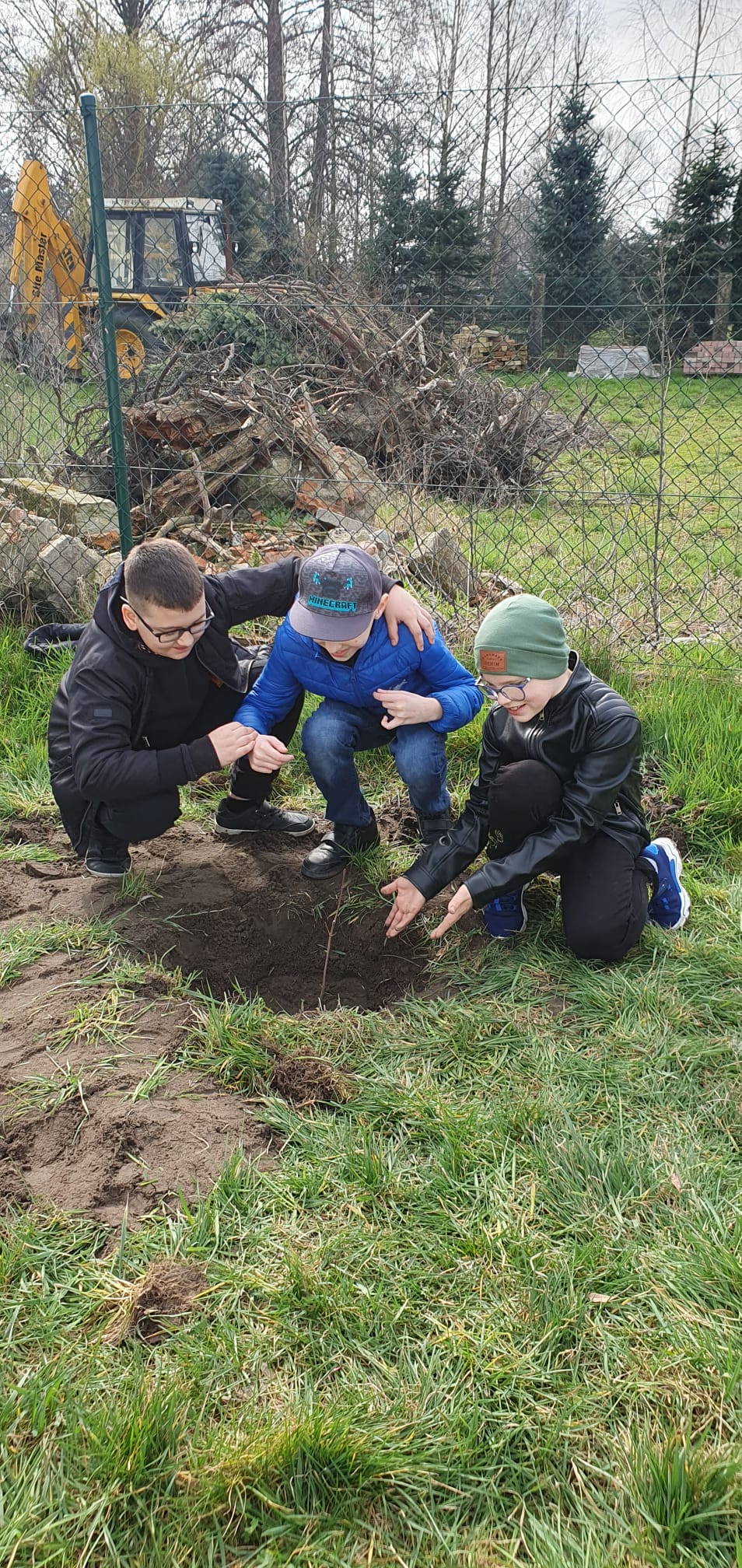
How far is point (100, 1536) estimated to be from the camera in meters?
1.48

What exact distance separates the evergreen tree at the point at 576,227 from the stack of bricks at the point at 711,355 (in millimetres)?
434

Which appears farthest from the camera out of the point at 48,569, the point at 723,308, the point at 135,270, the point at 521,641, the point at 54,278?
the point at 135,270

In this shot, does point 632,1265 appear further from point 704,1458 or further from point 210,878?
point 210,878

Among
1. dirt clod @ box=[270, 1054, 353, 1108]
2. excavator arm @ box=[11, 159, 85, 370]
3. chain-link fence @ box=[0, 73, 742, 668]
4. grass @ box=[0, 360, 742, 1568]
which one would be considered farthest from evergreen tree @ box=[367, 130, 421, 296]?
dirt clod @ box=[270, 1054, 353, 1108]

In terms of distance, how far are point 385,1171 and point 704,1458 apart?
78 cm

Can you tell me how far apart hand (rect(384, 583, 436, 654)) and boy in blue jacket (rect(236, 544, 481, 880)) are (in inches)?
0.9

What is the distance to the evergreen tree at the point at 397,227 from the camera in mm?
4602

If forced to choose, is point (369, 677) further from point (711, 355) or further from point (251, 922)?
point (711, 355)

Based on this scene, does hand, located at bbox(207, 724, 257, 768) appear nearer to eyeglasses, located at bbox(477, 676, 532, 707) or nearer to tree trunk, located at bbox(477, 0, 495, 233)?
eyeglasses, located at bbox(477, 676, 532, 707)

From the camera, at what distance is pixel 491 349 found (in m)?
5.80

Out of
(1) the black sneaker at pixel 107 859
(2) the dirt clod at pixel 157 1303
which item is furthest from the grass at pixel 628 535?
(2) the dirt clod at pixel 157 1303

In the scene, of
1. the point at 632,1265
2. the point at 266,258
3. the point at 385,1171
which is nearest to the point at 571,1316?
the point at 632,1265

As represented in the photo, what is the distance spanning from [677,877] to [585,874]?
37 cm

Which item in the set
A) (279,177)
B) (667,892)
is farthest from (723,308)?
(667,892)
